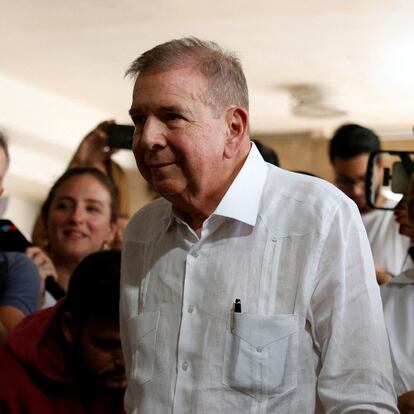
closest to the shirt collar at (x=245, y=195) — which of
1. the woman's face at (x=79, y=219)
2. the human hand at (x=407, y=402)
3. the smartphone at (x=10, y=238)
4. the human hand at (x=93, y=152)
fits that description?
the human hand at (x=407, y=402)

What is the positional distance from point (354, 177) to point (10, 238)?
112 centimetres

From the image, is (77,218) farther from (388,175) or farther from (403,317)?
(403,317)

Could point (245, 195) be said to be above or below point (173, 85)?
below

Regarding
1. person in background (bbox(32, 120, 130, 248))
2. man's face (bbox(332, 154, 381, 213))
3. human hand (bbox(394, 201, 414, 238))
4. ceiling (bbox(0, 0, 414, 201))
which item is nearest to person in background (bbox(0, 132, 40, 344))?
person in background (bbox(32, 120, 130, 248))

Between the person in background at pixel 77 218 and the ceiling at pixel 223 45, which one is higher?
the ceiling at pixel 223 45

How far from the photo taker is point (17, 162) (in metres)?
6.35

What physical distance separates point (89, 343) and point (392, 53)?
11.4ft

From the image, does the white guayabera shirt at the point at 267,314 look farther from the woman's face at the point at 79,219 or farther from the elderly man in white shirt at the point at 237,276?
the woman's face at the point at 79,219

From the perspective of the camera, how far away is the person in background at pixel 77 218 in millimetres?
2418

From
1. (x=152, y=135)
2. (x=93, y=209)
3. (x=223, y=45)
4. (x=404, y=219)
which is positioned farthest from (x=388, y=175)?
(x=223, y=45)

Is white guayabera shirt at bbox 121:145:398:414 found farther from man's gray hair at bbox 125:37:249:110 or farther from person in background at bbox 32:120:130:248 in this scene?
person in background at bbox 32:120:130:248

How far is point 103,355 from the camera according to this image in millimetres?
1766

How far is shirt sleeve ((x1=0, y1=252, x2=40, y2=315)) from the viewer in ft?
6.89

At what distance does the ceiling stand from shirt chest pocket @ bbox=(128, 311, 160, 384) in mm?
2967
